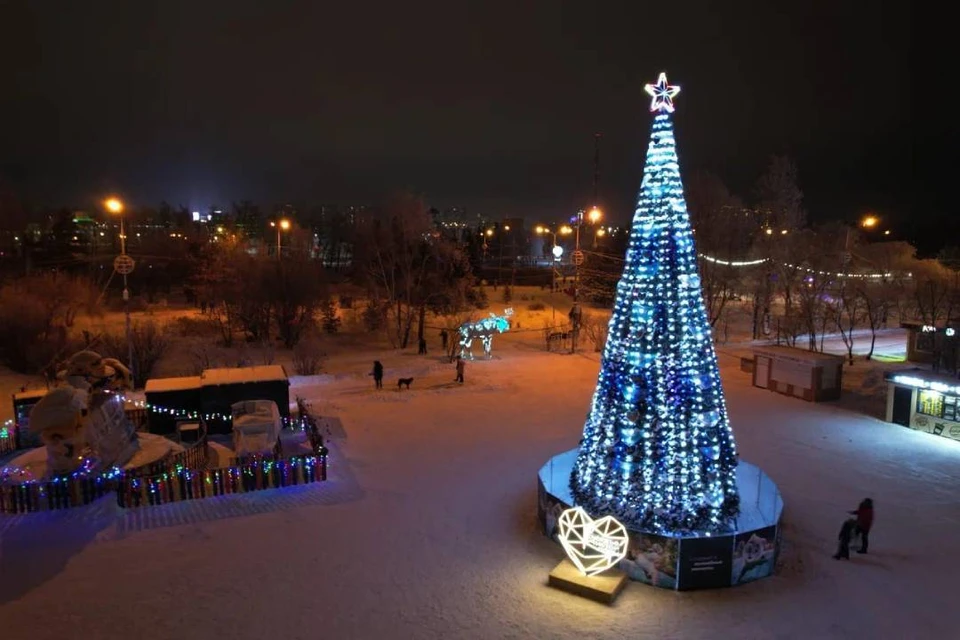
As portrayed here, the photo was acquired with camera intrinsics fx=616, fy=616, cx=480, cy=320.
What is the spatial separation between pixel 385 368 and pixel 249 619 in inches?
712

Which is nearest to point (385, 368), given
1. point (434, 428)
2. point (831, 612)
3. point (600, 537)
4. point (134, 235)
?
point (434, 428)

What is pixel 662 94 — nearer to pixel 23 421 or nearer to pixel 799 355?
pixel 799 355

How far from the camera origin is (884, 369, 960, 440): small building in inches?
723

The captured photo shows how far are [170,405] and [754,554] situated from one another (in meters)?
16.1

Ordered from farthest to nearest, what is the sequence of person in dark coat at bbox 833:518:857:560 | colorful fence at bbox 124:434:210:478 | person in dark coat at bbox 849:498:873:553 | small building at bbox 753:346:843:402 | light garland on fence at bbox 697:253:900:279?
light garland on fence at bbox 697:253:900:279
small building at bbox 753:346:843:402
colorful fence at bbox 124:434:210:478
person in dark coat at bbox 849:498:873:553
person in dark coat at bbox 833:518:857:560

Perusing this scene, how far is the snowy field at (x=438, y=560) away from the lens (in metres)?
9.45

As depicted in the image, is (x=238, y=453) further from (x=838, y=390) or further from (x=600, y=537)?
(x=838, y=390)

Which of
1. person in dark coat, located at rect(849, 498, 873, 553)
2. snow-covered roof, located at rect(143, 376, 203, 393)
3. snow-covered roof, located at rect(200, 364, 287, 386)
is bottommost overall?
person in dark coat, located at rect(849, 498, 873, 553)

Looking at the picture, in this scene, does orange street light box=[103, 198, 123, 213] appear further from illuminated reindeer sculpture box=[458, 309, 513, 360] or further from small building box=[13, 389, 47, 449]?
illuminated reindeer sculpture box=[458, 309, 513, 360]

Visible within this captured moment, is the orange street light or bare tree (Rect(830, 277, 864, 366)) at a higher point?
the orange street light


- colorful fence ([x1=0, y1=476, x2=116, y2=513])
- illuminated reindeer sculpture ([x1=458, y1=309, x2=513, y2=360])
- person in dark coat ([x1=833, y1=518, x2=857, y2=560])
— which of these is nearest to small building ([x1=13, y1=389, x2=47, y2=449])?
colorful fence ([x1=0, y1=476, x2=116, y2=513])

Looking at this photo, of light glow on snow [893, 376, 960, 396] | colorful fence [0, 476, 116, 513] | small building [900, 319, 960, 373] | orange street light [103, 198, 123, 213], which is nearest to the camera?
colorful fence [0, 476, 116, 513]

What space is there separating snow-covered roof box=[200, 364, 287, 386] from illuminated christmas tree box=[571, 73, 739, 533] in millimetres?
11873

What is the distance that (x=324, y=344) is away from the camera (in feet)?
121
